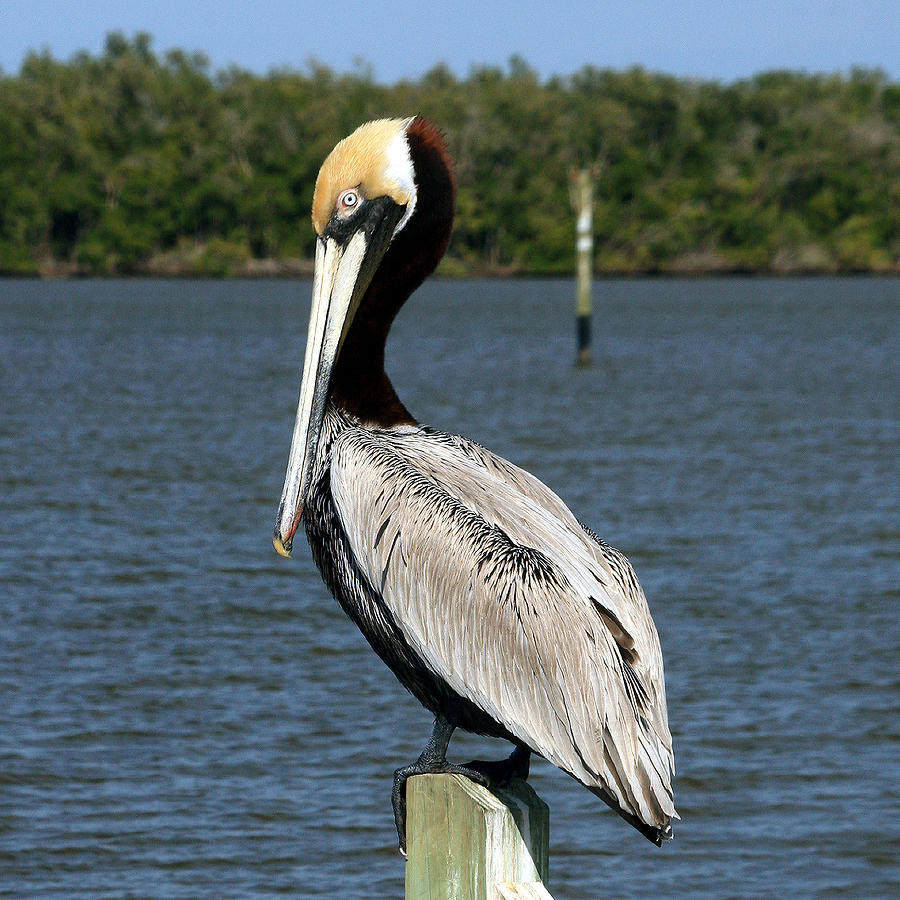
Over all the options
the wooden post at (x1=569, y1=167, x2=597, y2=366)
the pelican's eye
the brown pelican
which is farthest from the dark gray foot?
the wooden post at (x1=569, y1=167, x2=597, y2=366)

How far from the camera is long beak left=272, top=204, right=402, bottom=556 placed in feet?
11.3

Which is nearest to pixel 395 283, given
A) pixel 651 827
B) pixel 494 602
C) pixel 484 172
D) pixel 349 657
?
pixel 494 602

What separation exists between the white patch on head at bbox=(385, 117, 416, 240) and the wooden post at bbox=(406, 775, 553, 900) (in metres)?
1.40

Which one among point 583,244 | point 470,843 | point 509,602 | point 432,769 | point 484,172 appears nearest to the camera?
point 470,843

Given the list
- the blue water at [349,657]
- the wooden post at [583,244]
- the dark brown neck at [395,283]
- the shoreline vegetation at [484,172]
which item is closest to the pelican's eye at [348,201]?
the dark brown neck at [395,283]

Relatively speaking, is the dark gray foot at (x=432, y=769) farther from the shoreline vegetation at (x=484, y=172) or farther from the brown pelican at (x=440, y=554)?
the shoreline vegetation at (x=484, y=172)

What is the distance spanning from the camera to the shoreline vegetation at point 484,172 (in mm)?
87250

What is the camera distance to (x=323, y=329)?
3625 millimetres

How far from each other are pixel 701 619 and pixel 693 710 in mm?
1912

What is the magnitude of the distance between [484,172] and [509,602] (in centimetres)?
8647

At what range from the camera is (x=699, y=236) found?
9012cm

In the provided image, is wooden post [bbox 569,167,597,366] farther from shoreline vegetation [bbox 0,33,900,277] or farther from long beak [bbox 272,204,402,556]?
shoreline vegetation [bbox 0,33,900,277]

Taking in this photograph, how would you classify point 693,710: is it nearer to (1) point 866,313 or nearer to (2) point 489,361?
(2) point 489,361

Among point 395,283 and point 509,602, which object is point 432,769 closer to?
point 509,602
